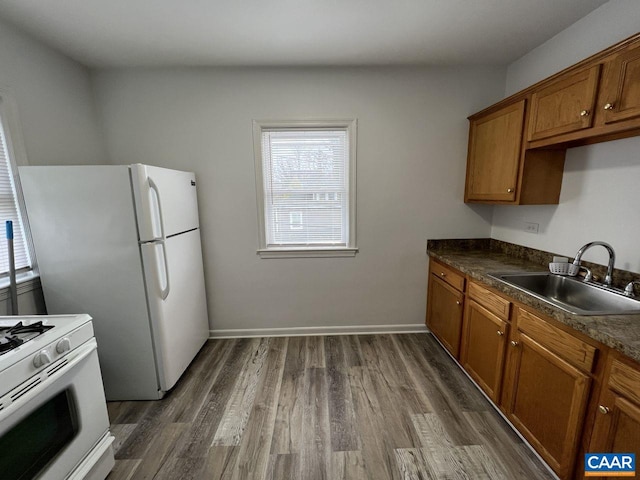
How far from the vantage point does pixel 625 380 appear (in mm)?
1033

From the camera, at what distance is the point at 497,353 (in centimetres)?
178

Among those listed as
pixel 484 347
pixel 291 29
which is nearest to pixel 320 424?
pixel 484 347

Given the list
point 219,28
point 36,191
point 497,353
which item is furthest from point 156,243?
point 497,353

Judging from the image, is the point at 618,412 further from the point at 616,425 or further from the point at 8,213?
the point at 8,213

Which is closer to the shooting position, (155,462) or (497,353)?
(155,462)

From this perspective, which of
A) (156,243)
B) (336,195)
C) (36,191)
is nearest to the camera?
(36,191)

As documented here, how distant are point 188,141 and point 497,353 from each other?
10.1 ft

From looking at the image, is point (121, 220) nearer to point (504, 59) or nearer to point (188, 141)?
point (188, 141)

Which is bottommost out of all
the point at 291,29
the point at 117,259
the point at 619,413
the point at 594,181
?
the point at 619,413

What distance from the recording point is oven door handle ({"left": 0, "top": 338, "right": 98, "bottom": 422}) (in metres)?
0.95

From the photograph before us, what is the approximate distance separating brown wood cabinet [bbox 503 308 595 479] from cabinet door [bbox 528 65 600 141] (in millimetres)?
1149

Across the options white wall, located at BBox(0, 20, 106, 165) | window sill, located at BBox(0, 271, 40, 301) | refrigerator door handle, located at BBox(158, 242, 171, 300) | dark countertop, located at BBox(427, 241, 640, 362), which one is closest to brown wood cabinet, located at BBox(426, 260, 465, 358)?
dark countertop, located at BBox(427, 241, 640, 362)

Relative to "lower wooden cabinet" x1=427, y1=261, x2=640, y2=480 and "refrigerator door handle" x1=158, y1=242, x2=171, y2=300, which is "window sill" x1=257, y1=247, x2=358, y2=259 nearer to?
"refrigerator door handle" x1=158, y1=242, x2=171, y2=300

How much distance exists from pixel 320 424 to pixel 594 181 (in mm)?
2460
